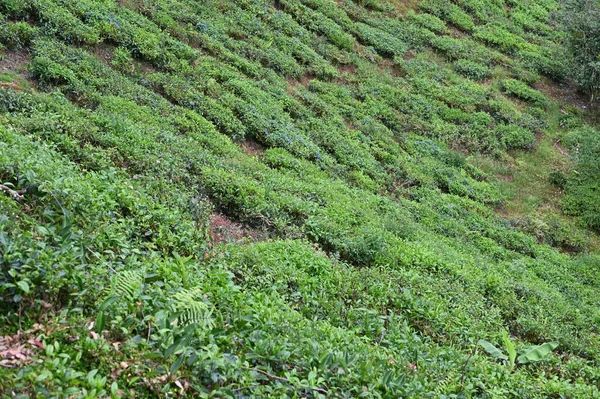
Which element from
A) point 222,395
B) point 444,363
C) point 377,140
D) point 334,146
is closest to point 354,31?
point 377,140

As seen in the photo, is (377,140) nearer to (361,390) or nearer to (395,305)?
(395,305)

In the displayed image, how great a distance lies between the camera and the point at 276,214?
919cm

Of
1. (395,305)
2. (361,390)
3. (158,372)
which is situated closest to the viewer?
(158,372)

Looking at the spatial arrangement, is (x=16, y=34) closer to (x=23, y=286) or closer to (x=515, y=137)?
(x=23, y=286)

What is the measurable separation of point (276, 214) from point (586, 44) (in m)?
20.1

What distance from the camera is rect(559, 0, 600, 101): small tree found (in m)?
22.1

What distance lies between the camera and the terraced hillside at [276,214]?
4.20m

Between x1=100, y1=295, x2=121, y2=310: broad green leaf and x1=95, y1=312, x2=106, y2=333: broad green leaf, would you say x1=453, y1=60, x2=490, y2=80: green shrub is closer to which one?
x1=100, y1=295, x2=121, y2=310: broad green leaf

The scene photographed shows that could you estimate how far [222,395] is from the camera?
3873mm

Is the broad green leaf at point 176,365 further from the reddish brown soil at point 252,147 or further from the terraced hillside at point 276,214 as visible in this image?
the reddish brown soil at point 252,147

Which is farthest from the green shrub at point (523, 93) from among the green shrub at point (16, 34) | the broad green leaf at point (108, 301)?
the broad green leaf at point (108, 301)

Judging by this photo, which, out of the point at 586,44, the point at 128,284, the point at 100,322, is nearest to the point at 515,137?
the point at 586,44

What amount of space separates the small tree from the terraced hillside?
2054 millimetres

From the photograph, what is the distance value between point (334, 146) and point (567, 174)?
32.4 ft
